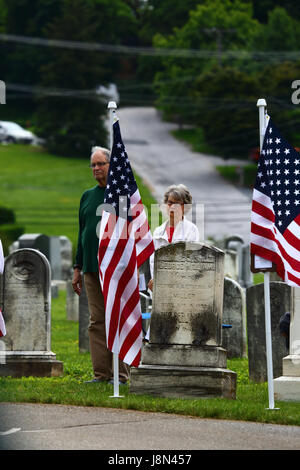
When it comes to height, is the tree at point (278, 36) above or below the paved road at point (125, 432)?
above

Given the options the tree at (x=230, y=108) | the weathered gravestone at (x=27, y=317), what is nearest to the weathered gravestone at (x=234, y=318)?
the weathered gravestone at (x=27, y=317)

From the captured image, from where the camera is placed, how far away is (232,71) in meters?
69.1

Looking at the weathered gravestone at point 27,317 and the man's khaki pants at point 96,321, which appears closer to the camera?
the man's khaki pants at point 96,321

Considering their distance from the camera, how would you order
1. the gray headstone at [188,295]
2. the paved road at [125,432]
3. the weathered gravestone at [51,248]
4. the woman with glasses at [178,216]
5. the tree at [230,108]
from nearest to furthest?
the paved road at [125,432] → the gray headstone at [188,295] → the woman with glasses at [178,216] → the weathered gravestone at [51,248] → the tree at [230,108]

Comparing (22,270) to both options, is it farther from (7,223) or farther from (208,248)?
(7,223)

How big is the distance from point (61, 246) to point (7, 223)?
15.0 m

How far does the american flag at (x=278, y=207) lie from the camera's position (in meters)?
9.65

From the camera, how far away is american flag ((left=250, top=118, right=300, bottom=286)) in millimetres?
9648

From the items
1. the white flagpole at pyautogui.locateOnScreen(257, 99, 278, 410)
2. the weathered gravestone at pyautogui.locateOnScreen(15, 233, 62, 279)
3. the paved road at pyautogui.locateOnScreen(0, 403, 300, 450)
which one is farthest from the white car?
the paved road at pyautogui.locateOnScreen(0, 403, 300, 450)

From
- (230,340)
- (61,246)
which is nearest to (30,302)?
(230,340)

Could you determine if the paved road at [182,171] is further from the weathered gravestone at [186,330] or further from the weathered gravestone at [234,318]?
the weathered gravestone at [186,330]

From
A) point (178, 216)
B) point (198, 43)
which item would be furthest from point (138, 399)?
point (198, 43)

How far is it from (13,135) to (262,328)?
71905 mm

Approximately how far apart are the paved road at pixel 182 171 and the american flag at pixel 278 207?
40653 mm
